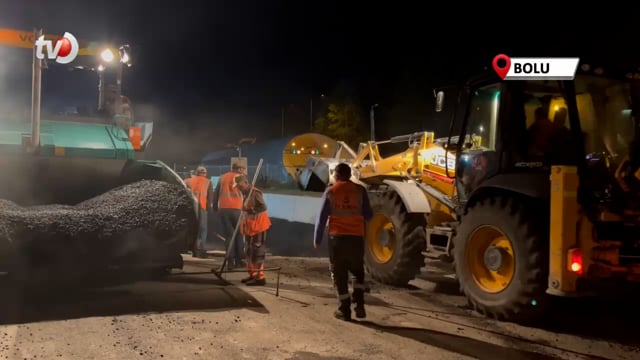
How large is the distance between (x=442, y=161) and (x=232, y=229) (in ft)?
11.2

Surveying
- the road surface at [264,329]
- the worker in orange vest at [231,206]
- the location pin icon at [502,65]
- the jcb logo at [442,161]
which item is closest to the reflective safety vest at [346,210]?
the road surface at [264,329]

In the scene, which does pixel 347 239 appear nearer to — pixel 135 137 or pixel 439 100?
pixel 439 100

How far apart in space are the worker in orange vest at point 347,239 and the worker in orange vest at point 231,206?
312cm

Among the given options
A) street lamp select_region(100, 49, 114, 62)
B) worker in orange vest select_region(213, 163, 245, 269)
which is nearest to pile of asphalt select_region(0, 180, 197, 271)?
worker in orange vest select_region(213, 163, 245, 269)

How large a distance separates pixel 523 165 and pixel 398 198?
7.45ft

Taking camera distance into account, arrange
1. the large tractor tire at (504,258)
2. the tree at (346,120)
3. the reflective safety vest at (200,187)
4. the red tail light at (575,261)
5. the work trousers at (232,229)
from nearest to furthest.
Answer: the red tail light at (575,261) < the large tractor tire at (504,258) < the work trousers at (232,229) < the reflective safety vest at (200,187) < the tree at (346,120)

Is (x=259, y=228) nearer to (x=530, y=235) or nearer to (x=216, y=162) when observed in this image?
→ (x=530, y=235)

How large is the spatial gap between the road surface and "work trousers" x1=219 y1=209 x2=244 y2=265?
1613 millimetres

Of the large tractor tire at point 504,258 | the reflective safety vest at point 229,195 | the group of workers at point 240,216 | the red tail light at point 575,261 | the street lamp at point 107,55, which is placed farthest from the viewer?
the reflective safety vest at point 229,195

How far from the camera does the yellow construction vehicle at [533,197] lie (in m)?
5.39

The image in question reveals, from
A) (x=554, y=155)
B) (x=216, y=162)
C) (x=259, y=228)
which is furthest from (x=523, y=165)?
A: (x=216, y=162)

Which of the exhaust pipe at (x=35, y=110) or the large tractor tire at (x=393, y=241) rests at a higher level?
the exhaust pipe at (x=35, y=110)

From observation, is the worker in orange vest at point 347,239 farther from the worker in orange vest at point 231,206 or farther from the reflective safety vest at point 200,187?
the reflective safety vest at point 200,187

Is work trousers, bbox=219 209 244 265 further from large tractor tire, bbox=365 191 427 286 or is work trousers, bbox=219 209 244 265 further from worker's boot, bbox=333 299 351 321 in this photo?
worker's boot, bbox=333 299 351 321
